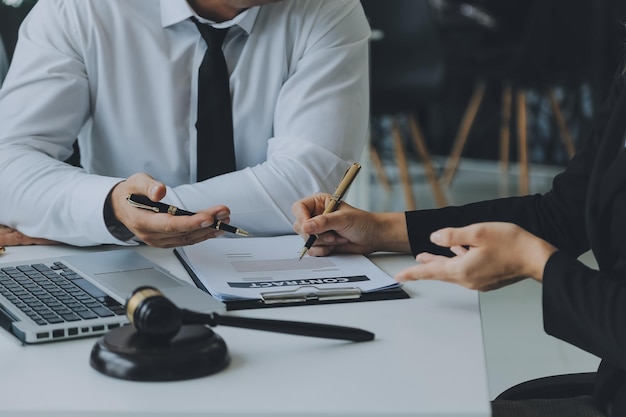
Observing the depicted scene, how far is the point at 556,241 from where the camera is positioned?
4.41 feet

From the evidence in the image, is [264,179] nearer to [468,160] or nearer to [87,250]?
[87,250]

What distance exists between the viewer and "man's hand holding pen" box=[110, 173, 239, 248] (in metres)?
1.24

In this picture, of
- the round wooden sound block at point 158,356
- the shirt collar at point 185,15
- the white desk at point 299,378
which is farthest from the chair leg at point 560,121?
the round wooden sound block at point 158,356

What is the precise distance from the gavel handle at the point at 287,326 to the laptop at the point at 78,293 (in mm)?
116

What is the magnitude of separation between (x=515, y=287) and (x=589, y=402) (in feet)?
7.86

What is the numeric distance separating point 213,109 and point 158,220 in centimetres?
46

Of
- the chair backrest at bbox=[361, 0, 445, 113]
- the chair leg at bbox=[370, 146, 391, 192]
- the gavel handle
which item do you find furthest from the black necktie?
the chair leg at bbox=[370, 146, 391, 192]

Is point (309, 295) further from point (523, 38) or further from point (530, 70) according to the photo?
point (523, 38)

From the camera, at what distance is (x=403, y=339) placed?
0.94 m

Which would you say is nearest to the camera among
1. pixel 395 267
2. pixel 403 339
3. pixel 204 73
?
pixel 403 339

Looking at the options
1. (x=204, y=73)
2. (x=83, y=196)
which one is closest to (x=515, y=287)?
(x=204, y=73)

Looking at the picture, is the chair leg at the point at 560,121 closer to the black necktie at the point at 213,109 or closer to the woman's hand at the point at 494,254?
the black necktie at the point at 213,109

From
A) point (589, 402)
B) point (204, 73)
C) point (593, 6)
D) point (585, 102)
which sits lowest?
point (585, 102)

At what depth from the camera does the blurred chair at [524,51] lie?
14.7ft
